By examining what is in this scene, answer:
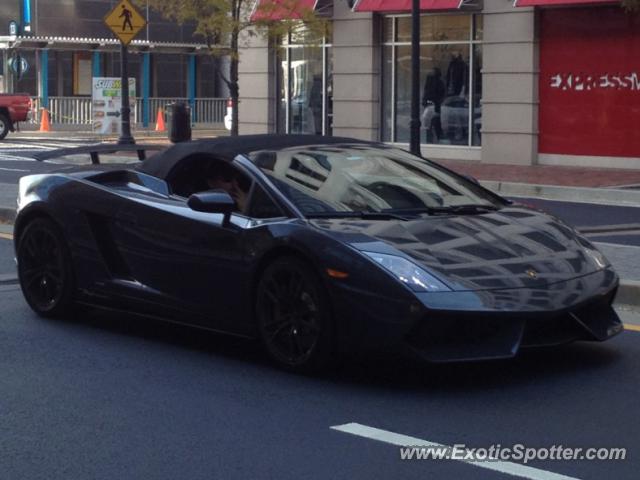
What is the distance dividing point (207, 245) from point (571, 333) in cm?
220

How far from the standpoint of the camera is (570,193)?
1975cm

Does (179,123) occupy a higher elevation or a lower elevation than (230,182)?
higher

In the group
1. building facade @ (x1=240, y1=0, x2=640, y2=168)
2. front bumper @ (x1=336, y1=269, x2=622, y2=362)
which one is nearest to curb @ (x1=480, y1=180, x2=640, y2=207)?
building facade @ (x1=240, y1=0, x2=640, y2=168)

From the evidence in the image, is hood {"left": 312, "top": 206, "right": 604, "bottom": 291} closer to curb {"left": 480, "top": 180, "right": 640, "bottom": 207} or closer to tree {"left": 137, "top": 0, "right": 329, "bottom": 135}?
curb {"left": 480, "top": 180, "right": 640, "bottom": 207}

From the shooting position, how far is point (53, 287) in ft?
29.3

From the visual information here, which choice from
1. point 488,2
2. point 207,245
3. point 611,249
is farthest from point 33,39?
point 207,245

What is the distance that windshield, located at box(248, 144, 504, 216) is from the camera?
756 cm

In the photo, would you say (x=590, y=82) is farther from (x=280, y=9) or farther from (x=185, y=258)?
(x=185, y=258)

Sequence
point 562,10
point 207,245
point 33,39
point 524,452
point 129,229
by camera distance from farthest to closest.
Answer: point 33,39 < point 562,10 < point 129,229 < point 207,245 < point 524,452

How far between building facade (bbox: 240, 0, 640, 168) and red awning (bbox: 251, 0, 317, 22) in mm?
1034

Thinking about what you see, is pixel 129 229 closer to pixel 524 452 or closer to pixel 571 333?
pixel 571 333

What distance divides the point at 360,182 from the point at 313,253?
2.94 feet

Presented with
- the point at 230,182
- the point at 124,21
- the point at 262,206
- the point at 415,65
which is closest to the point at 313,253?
the point at 262,206

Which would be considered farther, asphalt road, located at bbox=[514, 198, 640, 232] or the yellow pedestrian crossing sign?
the yellow pedestrian crossing sign
